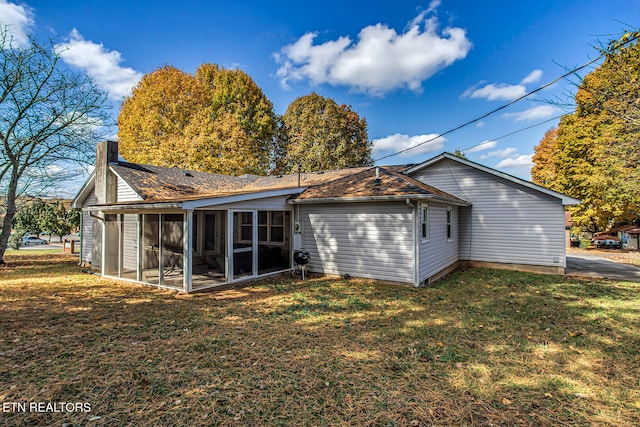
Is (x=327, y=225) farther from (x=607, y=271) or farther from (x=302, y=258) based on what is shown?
(x=607, y=271)

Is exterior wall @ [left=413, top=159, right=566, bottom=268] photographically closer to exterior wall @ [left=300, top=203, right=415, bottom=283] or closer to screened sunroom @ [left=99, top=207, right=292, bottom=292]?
exterior wall @ [left=300, top=203, right=415, bottom=283]

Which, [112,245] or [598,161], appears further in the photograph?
[598,161]

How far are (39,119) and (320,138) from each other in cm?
1748

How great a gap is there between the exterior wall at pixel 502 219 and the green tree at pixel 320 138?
13057 millimetres

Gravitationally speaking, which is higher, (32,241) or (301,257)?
(301,257)

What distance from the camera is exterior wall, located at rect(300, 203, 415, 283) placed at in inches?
331

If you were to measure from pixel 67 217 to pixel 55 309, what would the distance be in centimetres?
2303

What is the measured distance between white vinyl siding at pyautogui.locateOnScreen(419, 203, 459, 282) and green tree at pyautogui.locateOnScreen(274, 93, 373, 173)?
14711 millimetres

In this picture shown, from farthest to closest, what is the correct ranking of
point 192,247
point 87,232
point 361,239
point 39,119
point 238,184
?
point 238,184
point 87,232
point 39,119
point 361,239
point 192,247

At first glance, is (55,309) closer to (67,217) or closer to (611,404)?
(611,404)

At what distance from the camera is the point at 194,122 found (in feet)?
70.6

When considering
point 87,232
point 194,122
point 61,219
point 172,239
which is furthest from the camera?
point 61,219

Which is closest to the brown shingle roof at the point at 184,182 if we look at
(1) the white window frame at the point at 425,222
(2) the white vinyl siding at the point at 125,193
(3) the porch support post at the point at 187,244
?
(2) the white vinyl siding at the point at 125,193

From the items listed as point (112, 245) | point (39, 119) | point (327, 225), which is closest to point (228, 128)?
point (39, 119)
